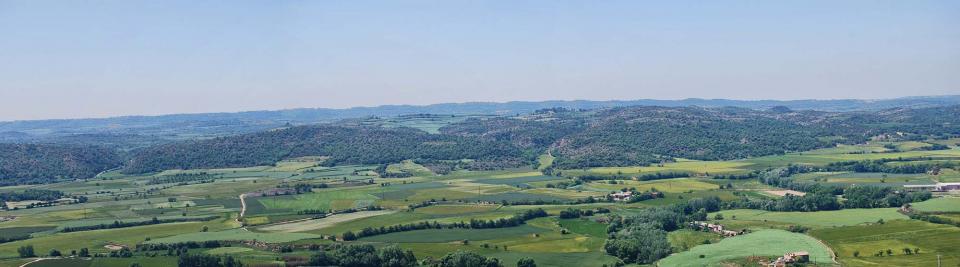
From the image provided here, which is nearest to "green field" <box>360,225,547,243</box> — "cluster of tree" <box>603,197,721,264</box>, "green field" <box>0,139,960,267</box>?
"green field" <box>0,139,960,267</box>

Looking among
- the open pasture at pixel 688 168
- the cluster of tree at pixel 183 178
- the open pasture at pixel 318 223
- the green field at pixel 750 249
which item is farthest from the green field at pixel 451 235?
the cluster of tree at pixel 183 178

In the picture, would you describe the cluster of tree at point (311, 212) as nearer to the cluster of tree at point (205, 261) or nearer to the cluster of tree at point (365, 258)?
the cluster of tree at point (365, 258)

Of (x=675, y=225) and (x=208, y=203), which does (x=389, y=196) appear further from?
(x=675, y=225)

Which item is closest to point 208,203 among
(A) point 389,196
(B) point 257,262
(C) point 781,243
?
(A) point 389,196

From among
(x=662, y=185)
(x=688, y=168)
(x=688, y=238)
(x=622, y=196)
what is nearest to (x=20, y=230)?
(x=688, y=238)

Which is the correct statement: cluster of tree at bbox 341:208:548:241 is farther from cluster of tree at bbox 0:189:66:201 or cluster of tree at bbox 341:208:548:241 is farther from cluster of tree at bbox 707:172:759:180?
cluster of tree at bbox 0:189:66:201
